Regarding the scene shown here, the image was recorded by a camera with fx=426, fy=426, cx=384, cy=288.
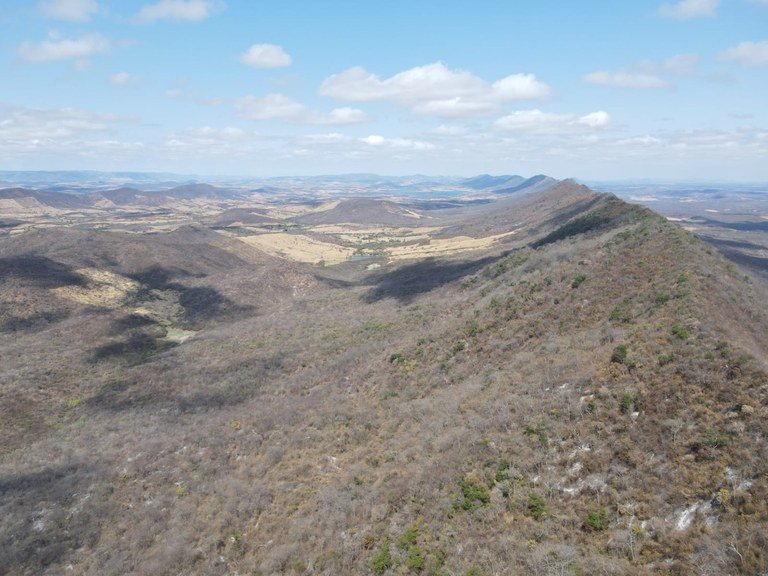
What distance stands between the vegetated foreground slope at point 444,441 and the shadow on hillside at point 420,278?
18.1m

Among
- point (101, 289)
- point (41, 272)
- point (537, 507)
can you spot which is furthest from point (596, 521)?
point (41, 272)

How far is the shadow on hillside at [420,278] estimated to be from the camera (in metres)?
69.8

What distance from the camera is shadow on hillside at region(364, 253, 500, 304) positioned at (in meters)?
69.8

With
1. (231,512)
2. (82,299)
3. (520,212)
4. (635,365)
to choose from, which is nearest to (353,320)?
(231,512)

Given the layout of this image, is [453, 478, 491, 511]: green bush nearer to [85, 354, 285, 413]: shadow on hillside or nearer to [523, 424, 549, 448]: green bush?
[523, 424, 549, 448]: green bush

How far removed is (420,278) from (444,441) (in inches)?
2365

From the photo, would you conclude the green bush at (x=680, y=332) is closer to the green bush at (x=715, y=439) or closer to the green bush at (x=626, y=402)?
the green bush at (x=626, y=402)

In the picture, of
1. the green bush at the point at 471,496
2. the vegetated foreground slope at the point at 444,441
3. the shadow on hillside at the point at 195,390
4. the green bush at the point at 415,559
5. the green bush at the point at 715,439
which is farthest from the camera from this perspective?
the shadow on hillside at the point at 195,390

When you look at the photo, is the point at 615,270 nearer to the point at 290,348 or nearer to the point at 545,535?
the point at 545,535

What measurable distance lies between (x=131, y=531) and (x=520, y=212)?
6758 inches

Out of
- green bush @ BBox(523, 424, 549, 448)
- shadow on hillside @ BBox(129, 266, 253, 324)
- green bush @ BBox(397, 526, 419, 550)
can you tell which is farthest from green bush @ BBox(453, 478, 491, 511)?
shadow on hillside @ BBox(129, 266, 253, 324)

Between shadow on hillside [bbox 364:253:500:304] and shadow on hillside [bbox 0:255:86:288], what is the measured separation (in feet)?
186

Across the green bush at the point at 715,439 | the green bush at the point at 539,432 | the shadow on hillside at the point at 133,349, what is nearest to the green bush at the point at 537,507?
the green bush at the point at 539,432

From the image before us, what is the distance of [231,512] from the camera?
854 inches
